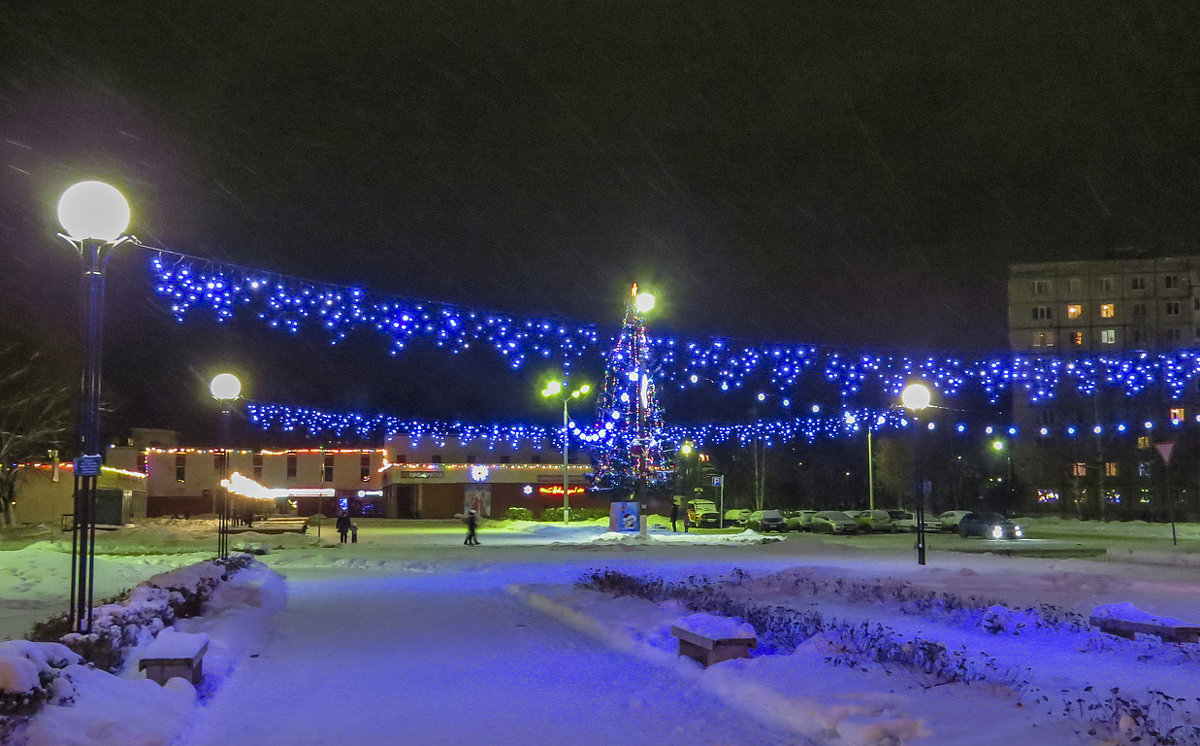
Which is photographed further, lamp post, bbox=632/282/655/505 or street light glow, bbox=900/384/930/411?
lamp post, bbox=632/282/655/505

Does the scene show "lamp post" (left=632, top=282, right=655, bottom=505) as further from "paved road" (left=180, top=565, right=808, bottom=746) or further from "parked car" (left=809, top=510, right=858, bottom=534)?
"paved road" (left=180, top=565, right=808, bottom=746)

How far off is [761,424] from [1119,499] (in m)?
25.9

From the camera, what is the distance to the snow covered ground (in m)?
7.10

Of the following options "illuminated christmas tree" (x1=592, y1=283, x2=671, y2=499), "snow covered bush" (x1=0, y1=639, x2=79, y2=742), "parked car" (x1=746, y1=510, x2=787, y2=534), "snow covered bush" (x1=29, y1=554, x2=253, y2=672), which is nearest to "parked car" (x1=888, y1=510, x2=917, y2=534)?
"parked car" (x1=746, y1=510, x2=787, y2=534)

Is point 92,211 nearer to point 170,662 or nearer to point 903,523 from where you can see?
point 170,662

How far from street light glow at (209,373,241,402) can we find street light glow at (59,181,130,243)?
9728 millimetres

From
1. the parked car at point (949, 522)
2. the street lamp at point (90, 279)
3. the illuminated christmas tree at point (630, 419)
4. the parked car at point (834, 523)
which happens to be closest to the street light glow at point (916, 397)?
the illuminated christmas tree at point (630, 419)

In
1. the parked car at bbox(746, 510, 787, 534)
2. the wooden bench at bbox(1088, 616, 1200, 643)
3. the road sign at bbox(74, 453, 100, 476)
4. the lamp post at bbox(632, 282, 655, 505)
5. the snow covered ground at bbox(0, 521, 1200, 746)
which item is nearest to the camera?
the snow covered ground at bbox(0, 521, 1200, 746)

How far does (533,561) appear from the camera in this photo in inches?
1083

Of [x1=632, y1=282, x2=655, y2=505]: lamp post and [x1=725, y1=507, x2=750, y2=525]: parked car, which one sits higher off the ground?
[x1=632, y1=282, x2=655, y2=505]: lamp post

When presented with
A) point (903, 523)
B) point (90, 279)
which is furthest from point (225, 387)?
point (903, 523)

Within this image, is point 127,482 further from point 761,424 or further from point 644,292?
point 644,292

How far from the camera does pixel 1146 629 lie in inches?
443

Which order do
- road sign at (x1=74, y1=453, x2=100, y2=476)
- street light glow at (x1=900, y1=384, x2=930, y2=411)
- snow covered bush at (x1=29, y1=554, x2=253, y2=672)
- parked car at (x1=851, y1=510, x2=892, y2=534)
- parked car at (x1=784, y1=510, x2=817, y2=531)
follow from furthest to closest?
parked car at (x1=784, y1=510, x2=817, y2=531)
parked car at (x1=851, y1=510, x2=892, y2=534)
street light glow at (x1=900, y1=384, x2=930, y2=411)
road sign at (x1=74, y1=453, x2=100, y2=476)
snow covered bush at (x1=29, y1=554, x2=253, y2=672)
